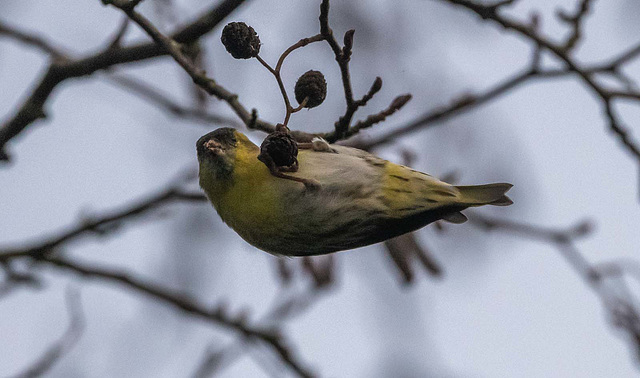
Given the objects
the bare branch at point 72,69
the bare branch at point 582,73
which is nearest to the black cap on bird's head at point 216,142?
the bare branch at point 72,69

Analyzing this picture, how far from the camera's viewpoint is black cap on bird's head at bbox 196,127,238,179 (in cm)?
252

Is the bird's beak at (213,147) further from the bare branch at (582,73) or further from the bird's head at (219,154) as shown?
the bare branch at (582,73)

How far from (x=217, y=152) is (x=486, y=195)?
1.00m

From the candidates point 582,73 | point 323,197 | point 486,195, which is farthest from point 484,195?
point 582,73

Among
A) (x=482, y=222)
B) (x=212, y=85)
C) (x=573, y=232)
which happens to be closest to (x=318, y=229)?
(x=212, y=85)

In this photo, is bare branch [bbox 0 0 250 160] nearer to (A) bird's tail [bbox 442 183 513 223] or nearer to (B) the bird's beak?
(B) the bird's beak

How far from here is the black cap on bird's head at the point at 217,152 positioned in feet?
8.26

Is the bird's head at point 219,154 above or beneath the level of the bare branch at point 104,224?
above

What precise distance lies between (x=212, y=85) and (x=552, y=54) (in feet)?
5.63

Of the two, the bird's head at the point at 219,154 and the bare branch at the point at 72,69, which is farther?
the bare branch at the point at 72,69

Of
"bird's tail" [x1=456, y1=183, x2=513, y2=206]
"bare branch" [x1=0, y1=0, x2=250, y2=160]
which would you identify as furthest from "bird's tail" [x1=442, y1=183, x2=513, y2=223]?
"bare branch" [x1=0, y1=0, x2=250, y2=160]

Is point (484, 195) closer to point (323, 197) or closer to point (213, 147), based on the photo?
point (323, 197)

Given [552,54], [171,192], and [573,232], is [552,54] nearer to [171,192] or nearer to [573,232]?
[573,232]

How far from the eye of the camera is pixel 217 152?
252cm
